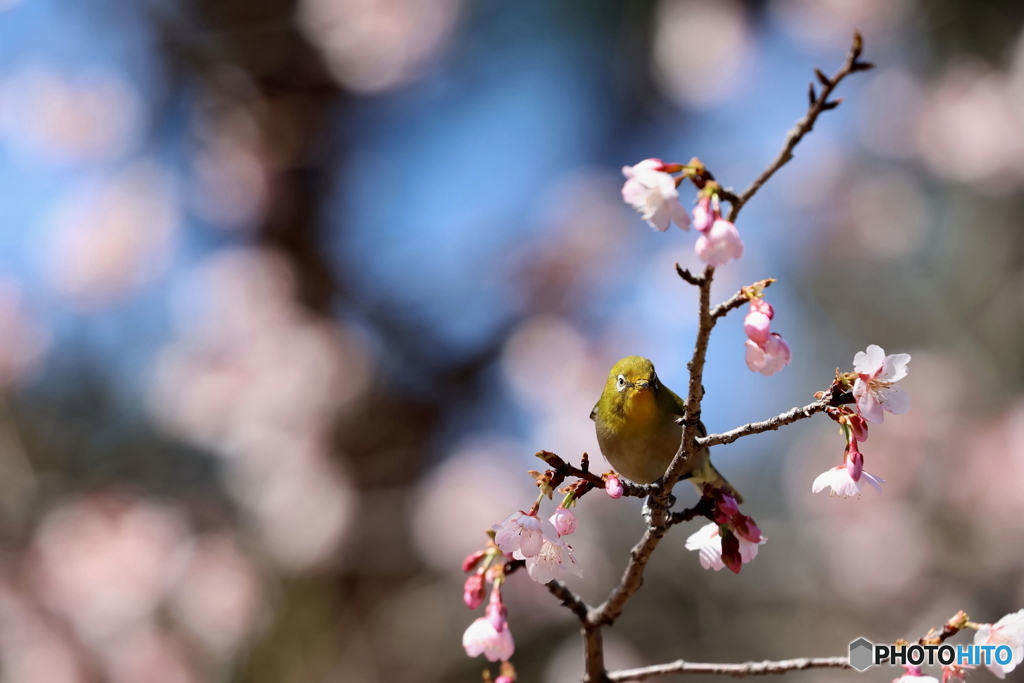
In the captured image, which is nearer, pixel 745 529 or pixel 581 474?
pixel 581 474

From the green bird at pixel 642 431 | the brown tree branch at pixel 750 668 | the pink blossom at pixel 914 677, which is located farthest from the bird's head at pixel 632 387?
the pink blossom at pixel 914 677

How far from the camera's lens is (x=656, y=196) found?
928mm

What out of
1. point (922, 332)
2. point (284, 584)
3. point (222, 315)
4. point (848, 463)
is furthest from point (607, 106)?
point (848, 463)

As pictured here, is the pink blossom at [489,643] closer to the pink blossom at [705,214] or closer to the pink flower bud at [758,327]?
the pink flower bud at [758,327]

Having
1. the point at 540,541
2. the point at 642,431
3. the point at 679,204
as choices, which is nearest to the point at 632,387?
the point at 642,431

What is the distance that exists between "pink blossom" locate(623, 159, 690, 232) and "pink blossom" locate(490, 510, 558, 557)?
0.47 meters

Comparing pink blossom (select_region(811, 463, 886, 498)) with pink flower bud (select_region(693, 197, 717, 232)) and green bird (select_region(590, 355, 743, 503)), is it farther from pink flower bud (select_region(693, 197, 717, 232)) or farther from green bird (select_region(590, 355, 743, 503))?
green bird (select_region(590, 355, 743, 503))

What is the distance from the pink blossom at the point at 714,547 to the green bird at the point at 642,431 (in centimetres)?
41

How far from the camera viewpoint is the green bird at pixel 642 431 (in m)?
1.79

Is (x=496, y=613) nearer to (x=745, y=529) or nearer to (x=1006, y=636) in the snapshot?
(x=745, y=529)

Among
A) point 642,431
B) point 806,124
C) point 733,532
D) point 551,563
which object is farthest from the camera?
point 642,431

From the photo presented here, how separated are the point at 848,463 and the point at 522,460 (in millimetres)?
3984

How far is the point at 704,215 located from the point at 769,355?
9.5 inches

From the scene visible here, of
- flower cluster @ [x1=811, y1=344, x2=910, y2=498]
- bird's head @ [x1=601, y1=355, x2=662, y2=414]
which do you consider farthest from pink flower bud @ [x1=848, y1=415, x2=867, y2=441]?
bird's head @ [x1=601, y1=355, x2=662, y2=414]
